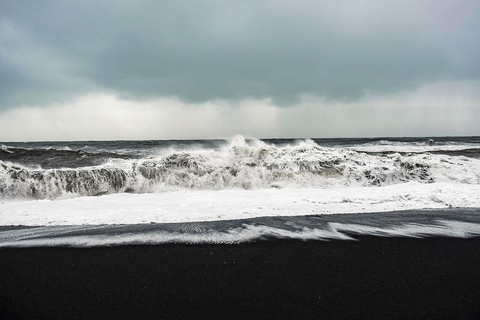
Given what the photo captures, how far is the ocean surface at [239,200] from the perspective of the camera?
3703mm

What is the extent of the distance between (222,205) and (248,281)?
290 centimetres

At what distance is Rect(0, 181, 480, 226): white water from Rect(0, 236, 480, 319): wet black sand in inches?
52.5

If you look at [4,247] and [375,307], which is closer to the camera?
[375,307]

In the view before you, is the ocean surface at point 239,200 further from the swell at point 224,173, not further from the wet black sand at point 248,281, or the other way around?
the wet black sand at point 248,281

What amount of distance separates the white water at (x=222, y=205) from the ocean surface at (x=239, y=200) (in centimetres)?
2

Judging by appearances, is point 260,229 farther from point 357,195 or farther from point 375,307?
point 357,195

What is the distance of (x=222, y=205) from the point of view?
5242 mm

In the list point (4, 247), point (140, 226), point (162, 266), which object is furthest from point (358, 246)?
point (4, 247)

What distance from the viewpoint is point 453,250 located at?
10.1 feet

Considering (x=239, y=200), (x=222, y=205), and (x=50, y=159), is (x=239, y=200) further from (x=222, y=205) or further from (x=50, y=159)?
(x=50, y=159)

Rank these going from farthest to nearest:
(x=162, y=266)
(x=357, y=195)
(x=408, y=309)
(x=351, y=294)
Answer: (x=357, y=195) → (x=162, y=266) → (x=351, y=294) → (x=408, y=309)

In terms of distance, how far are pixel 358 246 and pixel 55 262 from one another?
2.93 m

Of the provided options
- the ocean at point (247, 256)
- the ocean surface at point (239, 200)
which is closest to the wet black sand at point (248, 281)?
the ocean at point (247, 256)

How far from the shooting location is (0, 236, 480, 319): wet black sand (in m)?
1.97
